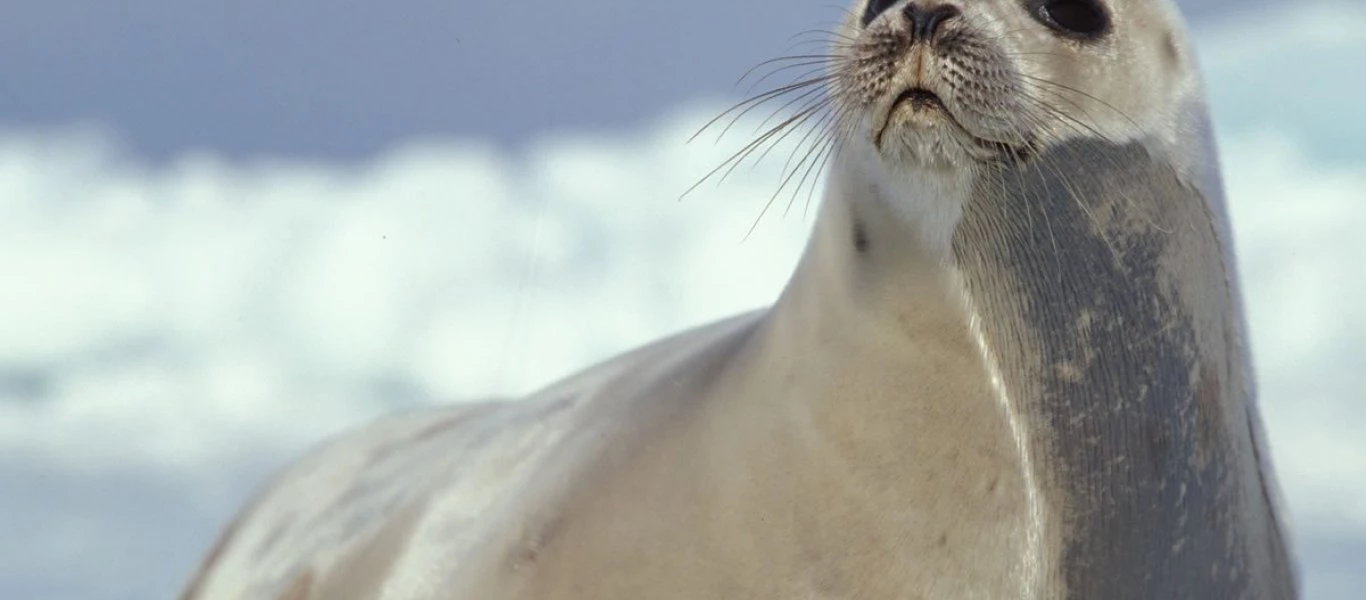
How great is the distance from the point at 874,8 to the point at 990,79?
321 millimetres

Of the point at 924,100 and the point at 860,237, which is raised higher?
the point at 924,100

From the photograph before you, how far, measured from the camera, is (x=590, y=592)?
362 cm

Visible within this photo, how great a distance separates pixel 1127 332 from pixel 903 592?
629mm

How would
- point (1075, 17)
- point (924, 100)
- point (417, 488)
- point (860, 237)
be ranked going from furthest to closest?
point (417, 488) < point (860, 237) < point (1075, 17) < point (924, 100)

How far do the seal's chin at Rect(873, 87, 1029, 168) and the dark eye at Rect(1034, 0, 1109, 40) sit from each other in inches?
9.5

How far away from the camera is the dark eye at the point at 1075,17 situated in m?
3.22

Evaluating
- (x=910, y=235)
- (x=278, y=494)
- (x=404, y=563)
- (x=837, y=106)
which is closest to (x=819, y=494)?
(x=910, y=235)

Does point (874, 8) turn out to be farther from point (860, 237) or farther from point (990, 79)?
point (860, 237)

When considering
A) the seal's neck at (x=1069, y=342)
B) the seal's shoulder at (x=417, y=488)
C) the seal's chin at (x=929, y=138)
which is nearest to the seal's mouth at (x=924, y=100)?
the seal's chin at (x=929, y=138)

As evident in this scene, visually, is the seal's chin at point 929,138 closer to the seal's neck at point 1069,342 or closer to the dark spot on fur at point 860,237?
the seal's neck at point 1069,342

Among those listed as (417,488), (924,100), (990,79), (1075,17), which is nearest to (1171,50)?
(1075,17)

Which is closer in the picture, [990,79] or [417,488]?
[990,79]

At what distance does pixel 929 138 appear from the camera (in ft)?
10.2

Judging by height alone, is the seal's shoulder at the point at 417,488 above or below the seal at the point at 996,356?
below
